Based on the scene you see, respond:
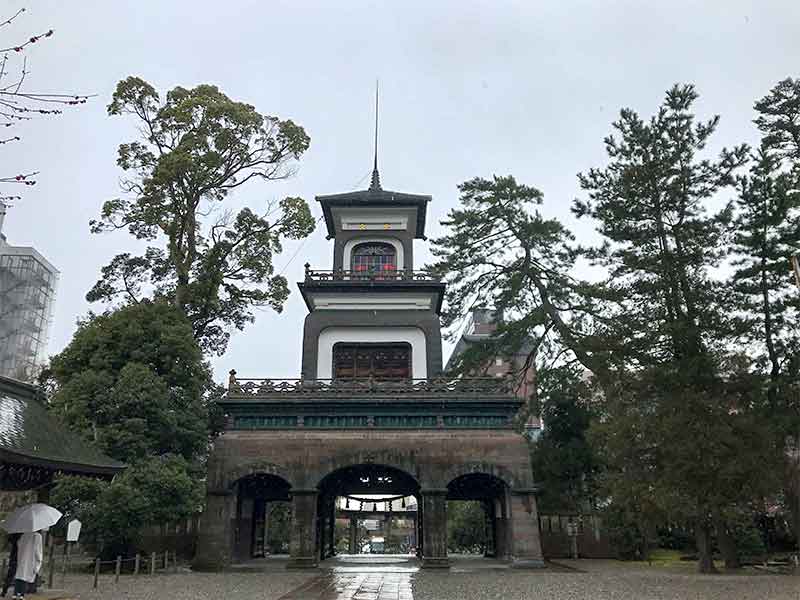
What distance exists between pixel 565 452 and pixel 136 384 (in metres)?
16.3

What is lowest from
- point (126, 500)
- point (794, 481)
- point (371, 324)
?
point (126, 500)

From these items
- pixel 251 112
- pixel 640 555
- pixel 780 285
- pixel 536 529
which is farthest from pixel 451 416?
pixel 251 112

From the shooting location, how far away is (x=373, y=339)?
24984 mm

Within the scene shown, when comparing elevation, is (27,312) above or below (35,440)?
above

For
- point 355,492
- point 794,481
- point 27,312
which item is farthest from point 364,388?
point 27,312

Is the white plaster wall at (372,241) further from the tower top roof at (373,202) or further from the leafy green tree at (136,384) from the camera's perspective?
the leafy green tree at (136,384)

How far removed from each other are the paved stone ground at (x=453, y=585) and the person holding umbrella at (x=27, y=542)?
2.15m

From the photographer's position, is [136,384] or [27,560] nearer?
[27,560]

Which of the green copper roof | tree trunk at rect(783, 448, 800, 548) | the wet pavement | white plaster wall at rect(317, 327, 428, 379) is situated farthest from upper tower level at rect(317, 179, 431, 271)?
the green copper roof

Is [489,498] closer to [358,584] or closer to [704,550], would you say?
[704,550]

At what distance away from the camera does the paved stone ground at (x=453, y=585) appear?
13.1 metres

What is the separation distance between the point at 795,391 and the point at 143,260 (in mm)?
23654

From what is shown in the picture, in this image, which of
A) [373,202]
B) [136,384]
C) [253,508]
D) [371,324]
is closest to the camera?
[136,384]

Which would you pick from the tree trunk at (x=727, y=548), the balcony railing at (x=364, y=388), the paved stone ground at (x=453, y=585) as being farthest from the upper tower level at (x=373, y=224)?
the tree trunk at (x=727, y=548)
